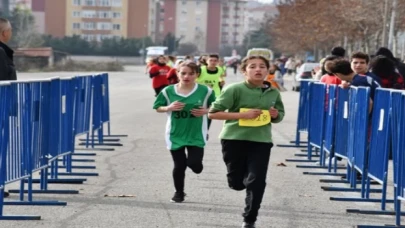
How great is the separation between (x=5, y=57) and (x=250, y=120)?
3.32 m

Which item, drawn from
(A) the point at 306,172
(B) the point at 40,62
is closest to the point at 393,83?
(A) the point at 306,172

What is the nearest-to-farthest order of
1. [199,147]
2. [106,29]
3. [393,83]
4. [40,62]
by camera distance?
[199,147]
[393,83]
[40,62]
[106,29]

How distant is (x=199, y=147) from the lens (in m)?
11.4

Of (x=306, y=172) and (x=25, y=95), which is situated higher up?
(x=25, y=95)

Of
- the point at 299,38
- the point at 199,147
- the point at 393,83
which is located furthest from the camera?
the point at 299,38

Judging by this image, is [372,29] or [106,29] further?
[106,29]

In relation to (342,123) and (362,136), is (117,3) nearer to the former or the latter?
(342,123)

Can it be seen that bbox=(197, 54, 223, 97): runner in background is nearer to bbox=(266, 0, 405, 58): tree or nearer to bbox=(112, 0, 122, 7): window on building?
bbox=(266, 0, 405, 58): tree

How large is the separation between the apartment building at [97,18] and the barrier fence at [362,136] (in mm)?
151675

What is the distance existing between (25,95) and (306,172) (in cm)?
549

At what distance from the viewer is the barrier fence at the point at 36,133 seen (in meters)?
9.77

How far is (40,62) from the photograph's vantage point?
3452 inches

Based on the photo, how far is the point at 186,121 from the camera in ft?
37.3

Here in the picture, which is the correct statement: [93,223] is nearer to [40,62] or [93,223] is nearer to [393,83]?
[393,83]
